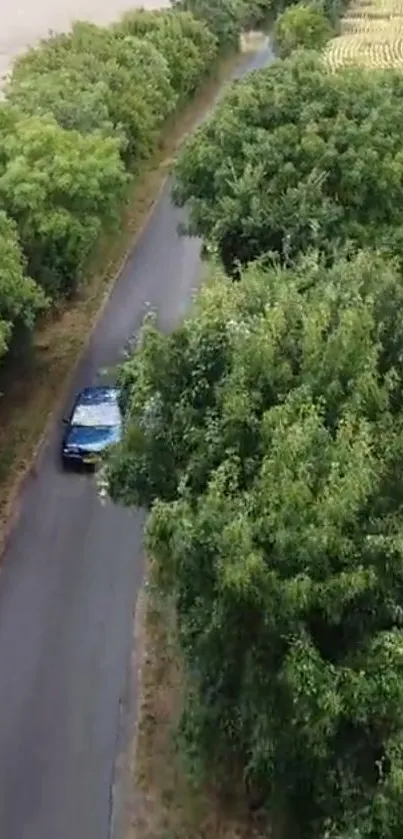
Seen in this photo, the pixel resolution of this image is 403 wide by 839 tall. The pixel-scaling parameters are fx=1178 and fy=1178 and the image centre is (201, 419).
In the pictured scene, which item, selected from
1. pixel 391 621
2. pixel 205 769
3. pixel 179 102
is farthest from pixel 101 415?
pixel 179 102

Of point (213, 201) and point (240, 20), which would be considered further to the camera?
point (240, 20)

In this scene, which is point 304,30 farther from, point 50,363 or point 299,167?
point 299,167

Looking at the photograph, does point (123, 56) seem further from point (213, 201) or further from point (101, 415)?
point (101, 415)

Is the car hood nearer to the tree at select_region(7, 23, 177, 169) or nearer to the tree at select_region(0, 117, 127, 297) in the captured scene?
the tree at select_region(0, 117, 127, 297)

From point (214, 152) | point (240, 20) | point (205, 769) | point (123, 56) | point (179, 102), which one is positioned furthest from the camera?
point (240, 20)

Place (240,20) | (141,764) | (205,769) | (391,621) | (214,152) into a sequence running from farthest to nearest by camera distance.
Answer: (240,20) → (214,152) → (141,764) → (205,769) → (391,621)

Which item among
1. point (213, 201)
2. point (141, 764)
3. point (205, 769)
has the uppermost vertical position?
point (213, 201)

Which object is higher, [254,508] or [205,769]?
[254,508]
